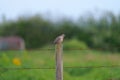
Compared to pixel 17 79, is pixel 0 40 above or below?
below

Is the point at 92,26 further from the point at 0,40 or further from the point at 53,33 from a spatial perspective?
the point at 0,40

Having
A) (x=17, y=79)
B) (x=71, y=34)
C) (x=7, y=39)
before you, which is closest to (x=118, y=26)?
(x=71, y=34)

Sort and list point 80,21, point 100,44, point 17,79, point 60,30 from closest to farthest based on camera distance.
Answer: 1. point 17,79
2. point 100,44
3. point 60,30
4. point 80,21

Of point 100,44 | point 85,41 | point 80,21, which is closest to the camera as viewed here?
point 100,44

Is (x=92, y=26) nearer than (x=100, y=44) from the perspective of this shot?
No

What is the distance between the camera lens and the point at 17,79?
9.59m

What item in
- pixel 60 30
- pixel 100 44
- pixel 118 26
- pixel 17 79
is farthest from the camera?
pixel 60 30

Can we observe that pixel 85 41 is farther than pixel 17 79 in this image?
Yes

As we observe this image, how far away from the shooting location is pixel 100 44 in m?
39.5

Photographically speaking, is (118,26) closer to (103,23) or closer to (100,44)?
(100,44)

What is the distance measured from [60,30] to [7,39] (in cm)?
587

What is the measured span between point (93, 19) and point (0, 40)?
36.5ft

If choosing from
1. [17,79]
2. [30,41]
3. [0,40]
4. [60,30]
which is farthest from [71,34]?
[17,79]

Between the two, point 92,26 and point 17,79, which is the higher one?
point 17,79
